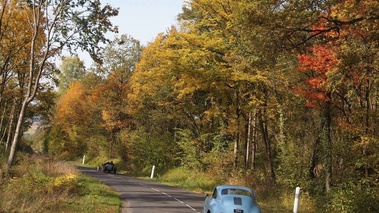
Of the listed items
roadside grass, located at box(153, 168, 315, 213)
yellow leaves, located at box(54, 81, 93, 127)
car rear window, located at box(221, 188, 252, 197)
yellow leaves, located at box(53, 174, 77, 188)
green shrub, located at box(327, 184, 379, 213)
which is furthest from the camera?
yellow leaves, located at box(54, 81, 93, 127)

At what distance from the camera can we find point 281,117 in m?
22.6

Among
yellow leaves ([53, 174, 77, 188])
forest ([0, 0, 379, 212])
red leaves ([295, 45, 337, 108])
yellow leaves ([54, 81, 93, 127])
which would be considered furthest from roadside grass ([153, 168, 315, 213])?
yellow leaves ([54, 81, 93, 127])

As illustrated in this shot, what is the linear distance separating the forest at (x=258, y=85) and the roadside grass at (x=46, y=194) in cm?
204

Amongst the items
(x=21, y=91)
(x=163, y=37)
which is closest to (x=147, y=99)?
(x=163, y=37)

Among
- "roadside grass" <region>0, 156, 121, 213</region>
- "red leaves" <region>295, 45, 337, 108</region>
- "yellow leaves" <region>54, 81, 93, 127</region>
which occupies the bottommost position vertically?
"roadside grass" <region>0, 156, 121, 213</region>

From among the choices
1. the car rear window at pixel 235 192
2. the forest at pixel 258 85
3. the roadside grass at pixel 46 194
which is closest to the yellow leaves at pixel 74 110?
the forest at pixel 258 85

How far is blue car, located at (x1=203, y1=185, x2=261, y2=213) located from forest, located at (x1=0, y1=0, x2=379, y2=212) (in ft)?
14.9

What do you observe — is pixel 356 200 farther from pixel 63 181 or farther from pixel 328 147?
pixel 63 181

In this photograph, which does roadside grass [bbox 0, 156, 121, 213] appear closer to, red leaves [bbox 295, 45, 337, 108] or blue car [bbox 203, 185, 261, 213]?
blue car [bbox 203, 185, 261, 213]

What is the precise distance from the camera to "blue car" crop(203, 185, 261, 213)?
452 inches

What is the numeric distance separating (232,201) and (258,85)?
14010mm

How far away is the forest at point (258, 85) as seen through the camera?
12.8 m

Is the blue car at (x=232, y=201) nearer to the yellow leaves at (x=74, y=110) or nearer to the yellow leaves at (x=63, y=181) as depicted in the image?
the yellow leaves at (x=63, y=181)

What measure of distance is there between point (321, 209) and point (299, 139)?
820cm
